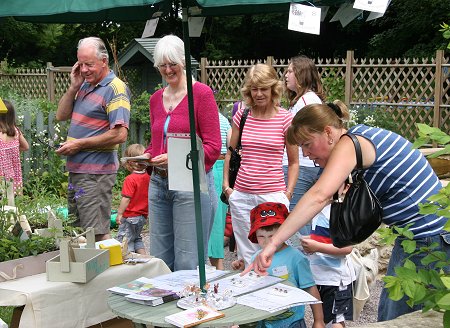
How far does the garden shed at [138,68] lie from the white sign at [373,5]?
8.72 metres

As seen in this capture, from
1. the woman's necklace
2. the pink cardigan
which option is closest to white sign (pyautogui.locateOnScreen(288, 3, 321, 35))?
the pink cardigan

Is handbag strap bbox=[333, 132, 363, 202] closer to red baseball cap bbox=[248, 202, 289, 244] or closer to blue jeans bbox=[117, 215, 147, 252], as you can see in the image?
red baseball cap bbox=[248, 202, 289, 244]

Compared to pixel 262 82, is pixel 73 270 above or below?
below

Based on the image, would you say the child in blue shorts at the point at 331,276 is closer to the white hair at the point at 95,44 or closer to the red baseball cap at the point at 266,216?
the red baseball cap at the point at 266,216

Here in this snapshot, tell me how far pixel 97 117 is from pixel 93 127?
71 millimetres

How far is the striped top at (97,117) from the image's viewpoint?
468 centimetres

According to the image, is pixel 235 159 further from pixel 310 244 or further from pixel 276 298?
pixel 276 298

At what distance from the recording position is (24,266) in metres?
3.55

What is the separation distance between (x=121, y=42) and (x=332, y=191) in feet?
78.5

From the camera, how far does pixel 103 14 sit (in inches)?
152

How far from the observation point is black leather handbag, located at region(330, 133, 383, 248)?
9.81ft

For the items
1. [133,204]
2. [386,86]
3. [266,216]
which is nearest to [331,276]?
[266,216]

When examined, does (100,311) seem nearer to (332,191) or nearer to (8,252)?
(8,252)

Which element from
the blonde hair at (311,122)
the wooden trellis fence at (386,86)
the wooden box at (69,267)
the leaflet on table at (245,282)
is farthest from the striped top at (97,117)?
the wooden trellis fence at (386,86)
